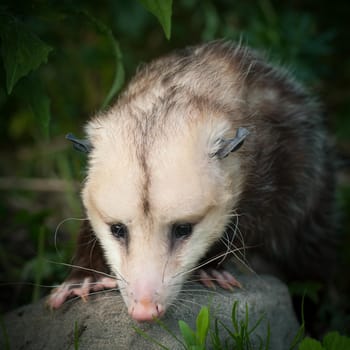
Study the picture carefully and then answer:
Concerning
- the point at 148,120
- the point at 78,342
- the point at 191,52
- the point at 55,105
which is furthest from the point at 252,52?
the point at 55,105

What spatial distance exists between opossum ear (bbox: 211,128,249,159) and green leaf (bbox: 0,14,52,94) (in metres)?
0.56

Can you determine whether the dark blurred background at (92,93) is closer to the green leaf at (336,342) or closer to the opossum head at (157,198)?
the opossum head at (157,198)

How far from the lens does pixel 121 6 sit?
3967mm

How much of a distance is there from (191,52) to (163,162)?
0.79 m

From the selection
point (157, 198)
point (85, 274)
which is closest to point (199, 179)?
point (157, 198)

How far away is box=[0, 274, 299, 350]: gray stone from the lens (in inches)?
76.4

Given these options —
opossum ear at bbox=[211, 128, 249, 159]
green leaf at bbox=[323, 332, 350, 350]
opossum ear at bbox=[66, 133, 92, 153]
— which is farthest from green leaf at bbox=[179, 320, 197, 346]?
opossum ear at bbox=[66, 133, 92, 153]

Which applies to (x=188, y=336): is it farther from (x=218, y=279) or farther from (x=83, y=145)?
(x=83, y=145)

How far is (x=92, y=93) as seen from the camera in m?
4.22

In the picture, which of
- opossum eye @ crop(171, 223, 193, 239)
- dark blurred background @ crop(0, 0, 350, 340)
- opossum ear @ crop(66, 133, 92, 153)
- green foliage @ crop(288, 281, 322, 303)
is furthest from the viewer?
dark blurred background @ crop(0, 0, 350, 340)

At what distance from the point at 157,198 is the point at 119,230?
172 mm

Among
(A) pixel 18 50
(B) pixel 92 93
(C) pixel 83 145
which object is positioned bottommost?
(B) pixel 92 93

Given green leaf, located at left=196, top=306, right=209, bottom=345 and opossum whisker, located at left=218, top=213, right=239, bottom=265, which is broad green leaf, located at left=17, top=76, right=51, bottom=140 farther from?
green leaf, located at left=196, top=306, right=209, bottom=345

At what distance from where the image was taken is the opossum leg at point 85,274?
2.18 meters
